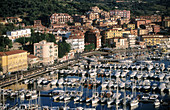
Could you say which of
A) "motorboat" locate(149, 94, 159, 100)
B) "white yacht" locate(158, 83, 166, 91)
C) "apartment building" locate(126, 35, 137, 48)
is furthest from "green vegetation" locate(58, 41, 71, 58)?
"motorboat" locate(149, 94, 159, 100)

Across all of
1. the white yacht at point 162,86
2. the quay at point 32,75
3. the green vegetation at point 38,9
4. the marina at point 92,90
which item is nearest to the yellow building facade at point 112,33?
the green vegetation at point 38,9

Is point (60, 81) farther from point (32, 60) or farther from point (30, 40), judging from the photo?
point (30, 40)

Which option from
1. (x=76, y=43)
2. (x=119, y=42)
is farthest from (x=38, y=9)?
(x=76, y=43)

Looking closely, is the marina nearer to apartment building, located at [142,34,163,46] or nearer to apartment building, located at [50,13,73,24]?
apartment building, located at [142,34,163,46]

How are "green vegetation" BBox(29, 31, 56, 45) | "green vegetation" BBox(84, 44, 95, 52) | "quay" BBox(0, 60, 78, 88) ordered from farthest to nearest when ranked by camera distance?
"green vegetation" BBox(84, 44, 95, 52) → "green vegetation" BBox(29, 31, 56, 45) → "quay" BBox(0, 60, 78, 88)

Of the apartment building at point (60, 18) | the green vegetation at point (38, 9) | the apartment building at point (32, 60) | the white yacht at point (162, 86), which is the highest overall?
the green vegetation at point (38, 9)

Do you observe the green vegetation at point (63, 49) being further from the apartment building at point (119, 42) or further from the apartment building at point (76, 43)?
the apartment building at point (119, 42)
